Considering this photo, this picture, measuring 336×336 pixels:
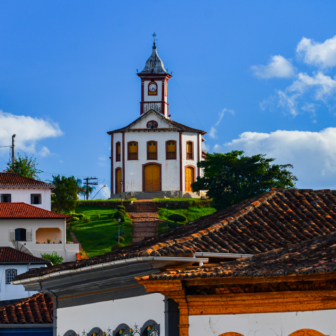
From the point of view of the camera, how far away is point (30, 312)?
19672 mm

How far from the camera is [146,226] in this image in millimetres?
54500

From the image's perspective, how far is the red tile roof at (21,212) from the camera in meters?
48.5

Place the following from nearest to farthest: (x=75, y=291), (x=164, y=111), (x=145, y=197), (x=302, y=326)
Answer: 1. (x=302, y=326)
2. (x=75, y=291)
3. (x=145, y=197)
4. (x=164, y=111)

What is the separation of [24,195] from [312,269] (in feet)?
163

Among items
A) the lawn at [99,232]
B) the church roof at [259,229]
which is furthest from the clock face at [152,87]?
the church roof at [259,229]

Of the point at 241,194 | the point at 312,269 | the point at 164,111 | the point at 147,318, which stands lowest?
the point at 147,318

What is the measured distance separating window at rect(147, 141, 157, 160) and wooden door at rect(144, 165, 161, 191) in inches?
35.5

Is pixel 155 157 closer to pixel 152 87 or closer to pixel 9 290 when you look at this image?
pixel 152 87

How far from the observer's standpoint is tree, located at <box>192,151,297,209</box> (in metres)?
47.2

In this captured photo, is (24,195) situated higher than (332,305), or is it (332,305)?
(24,195)

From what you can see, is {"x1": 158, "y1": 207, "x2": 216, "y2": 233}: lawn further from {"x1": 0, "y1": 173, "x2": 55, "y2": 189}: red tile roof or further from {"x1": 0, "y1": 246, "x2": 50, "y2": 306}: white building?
{"x1": 0, "y1": 246, "x2": 50, "y2": 306}: white building

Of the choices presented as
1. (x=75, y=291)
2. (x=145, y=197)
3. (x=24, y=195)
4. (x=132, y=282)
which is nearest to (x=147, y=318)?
(x=132, y=282)

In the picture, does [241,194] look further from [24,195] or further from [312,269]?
[312,269]

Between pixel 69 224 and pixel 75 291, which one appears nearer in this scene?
pixel 75 291
